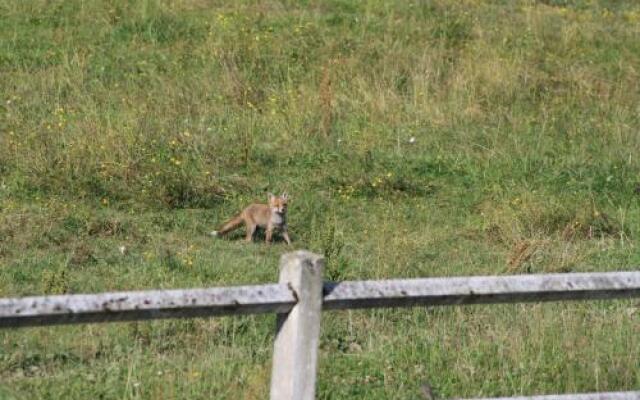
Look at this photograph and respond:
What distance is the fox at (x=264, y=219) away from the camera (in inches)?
409

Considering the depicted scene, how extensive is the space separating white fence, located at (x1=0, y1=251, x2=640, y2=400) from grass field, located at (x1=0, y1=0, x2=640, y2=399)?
4.42 ft

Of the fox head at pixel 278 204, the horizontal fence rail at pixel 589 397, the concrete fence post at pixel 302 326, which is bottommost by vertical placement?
the horizontal fence rail at pixel 589 397

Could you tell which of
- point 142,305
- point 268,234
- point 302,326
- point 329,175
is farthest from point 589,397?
point 329,175

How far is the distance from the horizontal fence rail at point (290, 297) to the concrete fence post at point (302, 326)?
5 centimetres

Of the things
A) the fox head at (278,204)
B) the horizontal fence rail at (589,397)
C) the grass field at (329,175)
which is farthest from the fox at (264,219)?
the horizontal fence rail at (589,397)

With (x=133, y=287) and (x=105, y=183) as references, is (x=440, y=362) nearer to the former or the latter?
(x=133, y=287)

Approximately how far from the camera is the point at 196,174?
464 inches

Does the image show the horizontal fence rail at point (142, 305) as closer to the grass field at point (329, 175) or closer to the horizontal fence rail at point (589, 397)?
the horizontal fence rail at point (589, 397)

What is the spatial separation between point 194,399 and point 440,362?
153 cm

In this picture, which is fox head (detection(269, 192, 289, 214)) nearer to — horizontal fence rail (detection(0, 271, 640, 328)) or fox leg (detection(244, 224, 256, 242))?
fox leg (detection(244, 224, 256, 242))

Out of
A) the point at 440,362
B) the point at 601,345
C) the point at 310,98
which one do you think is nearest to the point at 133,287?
the point at 440,362

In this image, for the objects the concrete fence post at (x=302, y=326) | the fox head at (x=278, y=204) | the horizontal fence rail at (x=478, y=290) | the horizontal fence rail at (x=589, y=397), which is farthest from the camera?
the fox head at (x=278, y=204)

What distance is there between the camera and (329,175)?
40.2 feet

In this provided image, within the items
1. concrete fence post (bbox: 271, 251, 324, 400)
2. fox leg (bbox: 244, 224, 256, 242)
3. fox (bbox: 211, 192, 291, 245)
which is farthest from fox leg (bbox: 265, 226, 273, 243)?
concrete fence post (bbox: 271, 251, 324, 400)
